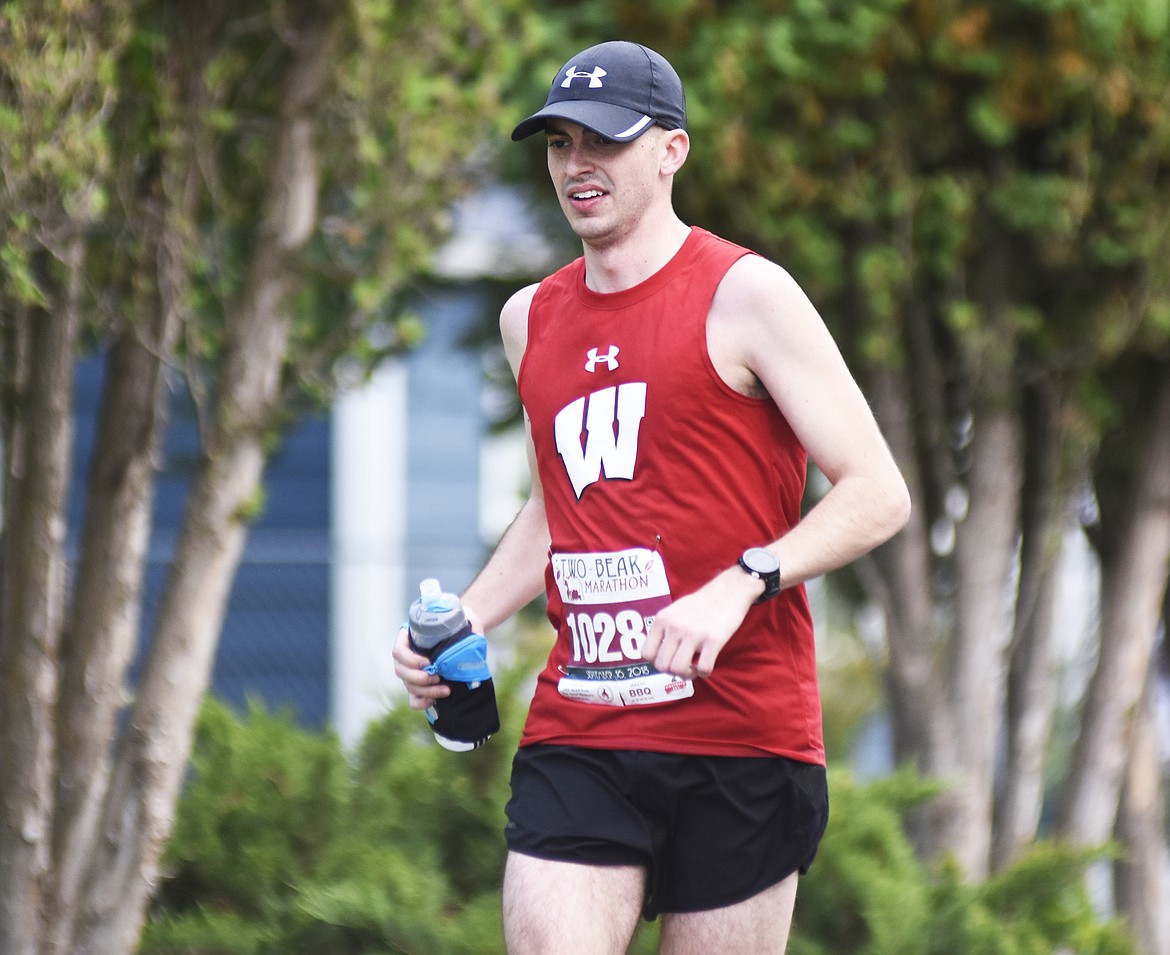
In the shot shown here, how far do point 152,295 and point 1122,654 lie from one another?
4.38 m

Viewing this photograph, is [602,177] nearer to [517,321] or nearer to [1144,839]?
[517,321]

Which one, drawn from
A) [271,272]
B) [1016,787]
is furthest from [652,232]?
[1016,787]

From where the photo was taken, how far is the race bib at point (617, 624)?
9.45ft

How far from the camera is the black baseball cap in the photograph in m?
2.85

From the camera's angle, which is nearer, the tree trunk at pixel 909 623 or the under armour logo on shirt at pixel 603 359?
the under armour logo on shirt at pixel 603 359

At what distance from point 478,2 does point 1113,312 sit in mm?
2707

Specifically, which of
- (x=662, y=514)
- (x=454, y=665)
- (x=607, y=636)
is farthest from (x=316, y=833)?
(x=662, y=514)

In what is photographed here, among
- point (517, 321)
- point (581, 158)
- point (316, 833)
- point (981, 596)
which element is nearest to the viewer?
point (581, 158)

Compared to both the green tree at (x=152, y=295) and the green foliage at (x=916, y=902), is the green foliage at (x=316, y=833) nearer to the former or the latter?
the green tree at (x=152, y=295)

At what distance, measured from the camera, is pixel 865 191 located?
20.4 feet

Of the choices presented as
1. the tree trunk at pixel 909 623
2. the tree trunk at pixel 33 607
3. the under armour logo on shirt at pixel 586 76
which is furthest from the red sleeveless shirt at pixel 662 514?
the tree trunk at pixel 909 623

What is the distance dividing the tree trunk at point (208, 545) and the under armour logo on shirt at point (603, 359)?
2220mm

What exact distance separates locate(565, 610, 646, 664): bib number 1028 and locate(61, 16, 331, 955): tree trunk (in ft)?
7.33

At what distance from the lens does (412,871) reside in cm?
510
